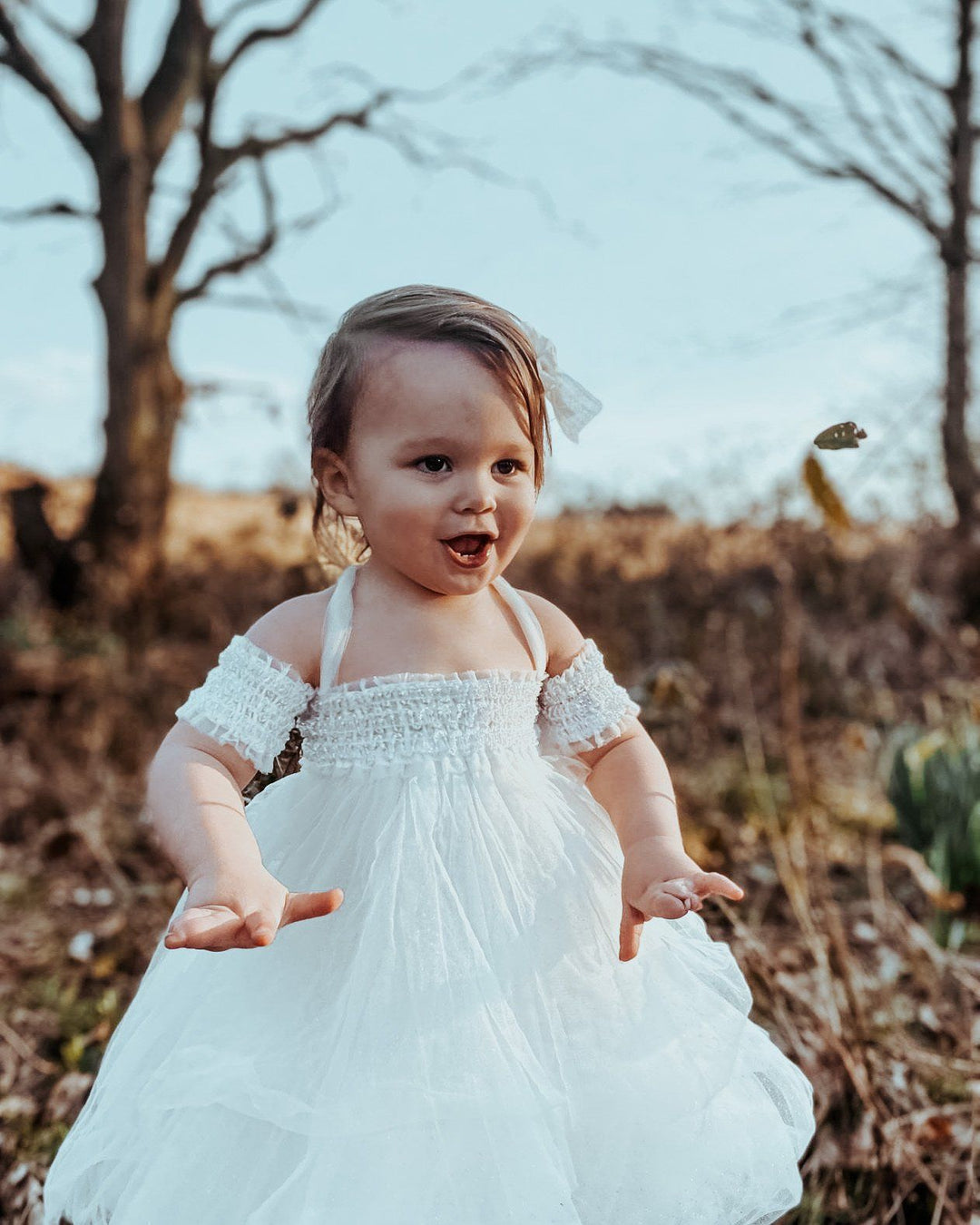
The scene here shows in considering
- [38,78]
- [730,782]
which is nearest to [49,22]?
[38,78]

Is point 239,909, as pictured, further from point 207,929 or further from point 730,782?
point 730,782

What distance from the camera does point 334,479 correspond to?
1540 millimetres

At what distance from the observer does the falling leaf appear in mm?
1570

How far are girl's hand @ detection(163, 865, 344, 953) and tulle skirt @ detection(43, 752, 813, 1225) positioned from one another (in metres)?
0.11

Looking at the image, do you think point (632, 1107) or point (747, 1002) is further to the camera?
point (747, 1002)

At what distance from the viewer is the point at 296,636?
1.52m

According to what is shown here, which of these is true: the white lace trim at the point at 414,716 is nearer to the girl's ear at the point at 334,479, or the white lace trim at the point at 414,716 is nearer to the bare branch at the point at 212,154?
the girl's ear at the point at 334,479

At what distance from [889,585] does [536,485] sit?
591cm

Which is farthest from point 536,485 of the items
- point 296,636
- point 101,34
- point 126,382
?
point 101,34

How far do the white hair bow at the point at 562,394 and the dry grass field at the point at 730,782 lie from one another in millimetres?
651

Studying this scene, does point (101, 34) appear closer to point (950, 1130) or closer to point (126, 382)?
point (126, 382)

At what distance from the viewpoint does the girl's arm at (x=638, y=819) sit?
1.36 metres

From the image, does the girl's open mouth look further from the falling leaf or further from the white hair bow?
the falling leaf

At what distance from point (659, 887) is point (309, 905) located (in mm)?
419
